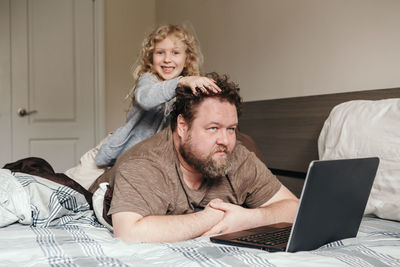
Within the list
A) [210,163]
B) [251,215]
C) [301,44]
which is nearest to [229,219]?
[251,215]

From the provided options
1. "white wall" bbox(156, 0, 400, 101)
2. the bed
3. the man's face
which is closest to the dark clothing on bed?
the bed

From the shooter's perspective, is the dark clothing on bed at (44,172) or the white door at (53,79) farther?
the white door at (53,79)

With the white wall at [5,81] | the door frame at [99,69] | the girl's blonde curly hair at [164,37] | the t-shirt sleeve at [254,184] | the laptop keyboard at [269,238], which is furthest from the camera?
the door frame at [99,69]

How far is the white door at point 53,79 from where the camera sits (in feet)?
11.6

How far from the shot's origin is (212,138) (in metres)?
1.42

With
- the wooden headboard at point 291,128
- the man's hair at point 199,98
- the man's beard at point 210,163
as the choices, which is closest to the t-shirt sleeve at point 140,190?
the man's beard at point 210,163

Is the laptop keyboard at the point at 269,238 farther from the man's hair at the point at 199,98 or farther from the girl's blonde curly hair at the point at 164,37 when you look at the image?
the girl's blonde curly hair at the point at 164,37

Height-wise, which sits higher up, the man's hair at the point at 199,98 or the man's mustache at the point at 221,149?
the man's hair at the point at 199,98

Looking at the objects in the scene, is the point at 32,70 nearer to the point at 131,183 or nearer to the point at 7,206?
the point at 7,206

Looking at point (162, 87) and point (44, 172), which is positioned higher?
point (162, 87)

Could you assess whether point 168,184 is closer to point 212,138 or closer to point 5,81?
point 212,138

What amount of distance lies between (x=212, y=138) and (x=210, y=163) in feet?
0.26

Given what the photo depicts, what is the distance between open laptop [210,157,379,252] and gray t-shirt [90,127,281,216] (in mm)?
260

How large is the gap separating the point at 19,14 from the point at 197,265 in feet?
10.5
